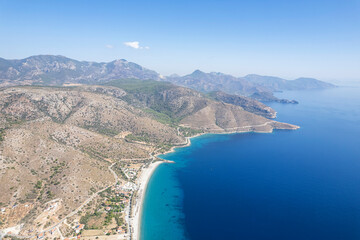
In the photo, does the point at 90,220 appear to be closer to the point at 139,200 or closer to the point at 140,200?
the point at 139,200

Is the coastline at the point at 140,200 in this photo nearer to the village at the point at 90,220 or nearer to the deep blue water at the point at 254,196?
the village at the point at 90,220

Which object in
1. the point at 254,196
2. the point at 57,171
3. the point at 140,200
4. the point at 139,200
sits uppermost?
the point at 57,171

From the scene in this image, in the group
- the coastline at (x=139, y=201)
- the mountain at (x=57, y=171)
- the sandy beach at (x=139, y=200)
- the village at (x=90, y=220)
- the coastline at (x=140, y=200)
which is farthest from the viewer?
the sandy beach at (x=139, y=200)

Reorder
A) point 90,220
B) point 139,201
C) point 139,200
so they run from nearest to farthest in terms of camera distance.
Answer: point 90,220
point 139,201
point 139,200

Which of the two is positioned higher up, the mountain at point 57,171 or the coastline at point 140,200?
the mountain at point 57,171

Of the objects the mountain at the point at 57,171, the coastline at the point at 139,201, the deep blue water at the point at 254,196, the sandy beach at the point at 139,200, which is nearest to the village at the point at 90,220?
the mountain at the point at 57,171

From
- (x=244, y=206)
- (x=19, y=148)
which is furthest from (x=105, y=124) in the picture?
(x=244, y=206)

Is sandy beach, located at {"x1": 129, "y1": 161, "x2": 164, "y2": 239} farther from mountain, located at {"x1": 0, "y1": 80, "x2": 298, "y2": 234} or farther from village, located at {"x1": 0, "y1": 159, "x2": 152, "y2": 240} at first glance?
mountain, located at {"x1": 0, "y1": 80, "x2": 298, "y2": 234}

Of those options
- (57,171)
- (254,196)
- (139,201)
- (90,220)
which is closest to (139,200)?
(139,201)

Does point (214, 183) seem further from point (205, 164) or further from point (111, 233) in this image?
point (111, 233)

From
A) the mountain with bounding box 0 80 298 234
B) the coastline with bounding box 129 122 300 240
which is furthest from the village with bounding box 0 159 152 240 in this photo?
the coastline with bounding box 129 122 300 240

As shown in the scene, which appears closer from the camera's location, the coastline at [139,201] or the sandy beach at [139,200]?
the coastline at [139,201]
